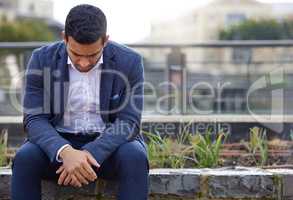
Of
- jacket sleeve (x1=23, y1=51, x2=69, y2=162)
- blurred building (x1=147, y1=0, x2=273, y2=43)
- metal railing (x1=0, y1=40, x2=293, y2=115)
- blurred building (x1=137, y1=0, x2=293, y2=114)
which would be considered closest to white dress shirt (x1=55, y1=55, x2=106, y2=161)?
jacket sleeve (x1=23, y1=51, x2=69, y2=162)

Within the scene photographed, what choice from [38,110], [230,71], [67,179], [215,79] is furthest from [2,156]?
[230,71]

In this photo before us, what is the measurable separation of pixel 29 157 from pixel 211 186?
1026 millimetres

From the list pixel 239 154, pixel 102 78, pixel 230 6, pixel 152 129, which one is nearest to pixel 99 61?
pixel 102 78

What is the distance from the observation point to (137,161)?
116 inches

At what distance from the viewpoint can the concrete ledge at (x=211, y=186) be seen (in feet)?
11.0

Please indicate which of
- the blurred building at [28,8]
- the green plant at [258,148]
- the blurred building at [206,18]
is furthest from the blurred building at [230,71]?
the blurred building at [28,8]

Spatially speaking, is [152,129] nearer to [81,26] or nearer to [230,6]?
[81,26]

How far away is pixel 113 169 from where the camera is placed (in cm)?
306

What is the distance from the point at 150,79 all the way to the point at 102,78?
199 inches

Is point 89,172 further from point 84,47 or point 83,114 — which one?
point 84,47

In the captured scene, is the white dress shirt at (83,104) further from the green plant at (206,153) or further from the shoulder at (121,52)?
the green plant at (206,153)

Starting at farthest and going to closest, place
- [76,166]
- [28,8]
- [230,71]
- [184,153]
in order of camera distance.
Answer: [28,8] < [230,71] < [184,153] < [76,166]

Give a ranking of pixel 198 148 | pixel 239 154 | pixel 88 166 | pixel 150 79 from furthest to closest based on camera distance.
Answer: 1. pixel 150 79
2. pixel 239 154
3. pixel 198 148
4. pixel 88 166

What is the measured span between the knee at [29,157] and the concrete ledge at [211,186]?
39 centimetres
